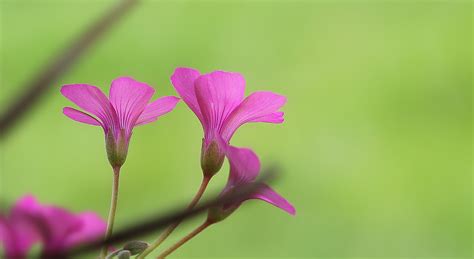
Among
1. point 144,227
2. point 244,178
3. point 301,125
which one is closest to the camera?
point 144,227

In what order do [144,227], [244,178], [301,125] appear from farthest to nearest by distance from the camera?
[301,125], [244,178], [144,227]

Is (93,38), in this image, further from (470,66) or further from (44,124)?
(470,66)

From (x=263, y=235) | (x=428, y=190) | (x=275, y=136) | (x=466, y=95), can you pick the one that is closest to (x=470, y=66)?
(x=466, y=95)

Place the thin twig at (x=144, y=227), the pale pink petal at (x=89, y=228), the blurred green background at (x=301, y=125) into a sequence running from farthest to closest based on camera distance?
the blurred green background at (x=301, y=125)
the pale pink petal at (x=89, y=228)
the thin twig at (x=144, y=227)

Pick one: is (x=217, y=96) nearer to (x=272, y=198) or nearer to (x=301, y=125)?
(x=272, y=198)

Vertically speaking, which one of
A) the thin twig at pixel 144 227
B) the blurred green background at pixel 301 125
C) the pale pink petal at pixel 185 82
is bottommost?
the blurred green background at pixel 301 125

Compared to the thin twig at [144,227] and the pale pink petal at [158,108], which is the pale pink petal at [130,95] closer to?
the pale pink petal at [158,108]

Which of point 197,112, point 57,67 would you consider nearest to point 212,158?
point 197,112

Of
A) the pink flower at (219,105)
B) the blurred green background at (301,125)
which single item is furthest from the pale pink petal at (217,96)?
the blurred green background at (301,125)

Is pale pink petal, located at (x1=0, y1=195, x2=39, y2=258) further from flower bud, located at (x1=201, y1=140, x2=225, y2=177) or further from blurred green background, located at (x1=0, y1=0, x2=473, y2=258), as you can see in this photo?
blurred green background, located at (x1=0, y1=0, x2=473, y2=258)
